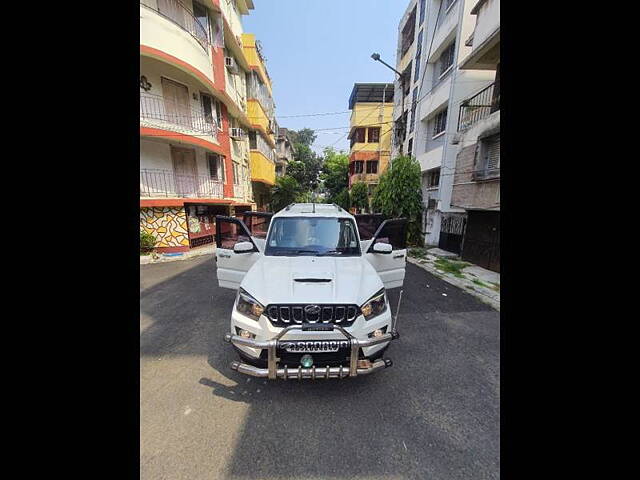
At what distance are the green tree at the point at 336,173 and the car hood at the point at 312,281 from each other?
27534mm

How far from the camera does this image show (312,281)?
8.47 ft

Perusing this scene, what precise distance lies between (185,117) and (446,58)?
40.8ft

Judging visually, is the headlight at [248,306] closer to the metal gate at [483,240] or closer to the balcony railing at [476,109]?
the metal gate at [483,240]

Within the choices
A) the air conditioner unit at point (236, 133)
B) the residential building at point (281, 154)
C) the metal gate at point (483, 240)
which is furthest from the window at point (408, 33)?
the residential building at point (281, 154)

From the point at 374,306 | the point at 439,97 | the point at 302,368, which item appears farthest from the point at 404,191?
the point at 302,368

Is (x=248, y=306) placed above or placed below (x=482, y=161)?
below

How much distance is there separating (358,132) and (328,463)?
78.8 feet

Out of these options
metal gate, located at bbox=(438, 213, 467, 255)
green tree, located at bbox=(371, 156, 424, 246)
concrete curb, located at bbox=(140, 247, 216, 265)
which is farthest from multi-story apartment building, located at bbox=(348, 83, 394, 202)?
concrete curb, located at bbox=(140, 247, 216, 265)

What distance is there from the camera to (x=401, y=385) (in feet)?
8.78

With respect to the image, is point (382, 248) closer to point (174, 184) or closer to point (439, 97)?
point (174, 184)

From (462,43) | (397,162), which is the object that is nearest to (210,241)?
(397,162)

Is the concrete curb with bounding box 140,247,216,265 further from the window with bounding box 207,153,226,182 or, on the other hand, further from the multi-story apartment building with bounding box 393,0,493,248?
the multi-story apartment building with bounding box 393,0,493,248
